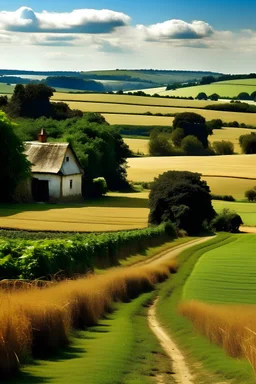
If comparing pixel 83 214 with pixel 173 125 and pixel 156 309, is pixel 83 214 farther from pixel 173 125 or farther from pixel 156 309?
pixel 173 125

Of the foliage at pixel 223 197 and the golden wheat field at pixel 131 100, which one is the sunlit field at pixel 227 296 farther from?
the golden wheat field at pixel 131 100

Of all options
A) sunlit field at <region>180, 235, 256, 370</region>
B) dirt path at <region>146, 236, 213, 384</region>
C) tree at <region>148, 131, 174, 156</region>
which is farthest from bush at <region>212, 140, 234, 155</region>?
dirt path at <region>146, 236, 213, 384</region>

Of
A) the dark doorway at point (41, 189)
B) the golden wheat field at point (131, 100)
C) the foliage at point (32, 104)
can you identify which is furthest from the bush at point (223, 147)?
the dark doorway at point (41, 189)

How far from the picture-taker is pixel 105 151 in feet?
299

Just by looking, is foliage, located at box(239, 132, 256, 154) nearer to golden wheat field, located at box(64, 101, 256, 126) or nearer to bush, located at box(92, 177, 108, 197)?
golden wheat field, located at box(64, 101, 256, 126)

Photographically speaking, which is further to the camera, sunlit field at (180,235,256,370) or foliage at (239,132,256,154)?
foliage at (239,132,256,154)

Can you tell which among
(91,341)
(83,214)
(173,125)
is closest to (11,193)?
(83,214)

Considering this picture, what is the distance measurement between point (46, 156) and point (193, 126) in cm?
6499

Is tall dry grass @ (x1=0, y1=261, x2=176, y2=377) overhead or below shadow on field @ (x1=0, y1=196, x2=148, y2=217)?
overhead

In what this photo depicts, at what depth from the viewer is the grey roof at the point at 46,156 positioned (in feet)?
248

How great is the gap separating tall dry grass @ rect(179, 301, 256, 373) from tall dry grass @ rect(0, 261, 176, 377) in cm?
244

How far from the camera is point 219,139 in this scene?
145 meters

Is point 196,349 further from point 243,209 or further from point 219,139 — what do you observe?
point 219,139

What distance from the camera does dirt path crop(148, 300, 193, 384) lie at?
15180 millimetres
